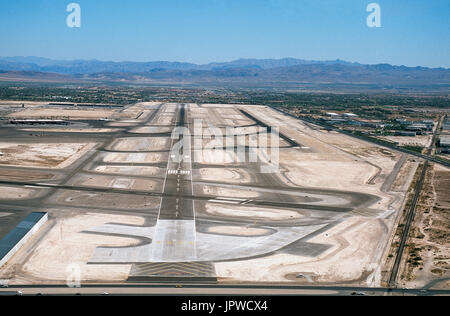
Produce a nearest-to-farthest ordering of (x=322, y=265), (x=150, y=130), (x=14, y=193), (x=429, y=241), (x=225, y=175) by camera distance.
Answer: (x=322, y=265) < (x=429, y=241) < (x=14, y=193) < (x=225, y=175) < (x=150, y=130)

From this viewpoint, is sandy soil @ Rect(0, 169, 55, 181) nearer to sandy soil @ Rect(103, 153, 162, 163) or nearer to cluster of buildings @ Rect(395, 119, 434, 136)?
sandy soil @ Rect(103, 153, 162, 163)

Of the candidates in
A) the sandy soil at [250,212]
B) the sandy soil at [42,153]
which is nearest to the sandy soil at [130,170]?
the sandy soil at [42,153]

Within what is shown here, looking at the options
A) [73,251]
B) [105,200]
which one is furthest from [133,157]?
[73,251]

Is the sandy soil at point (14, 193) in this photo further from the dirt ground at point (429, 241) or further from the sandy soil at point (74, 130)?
the sandy soil at point (74, 130)

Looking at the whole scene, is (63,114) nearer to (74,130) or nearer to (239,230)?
(74,130)
